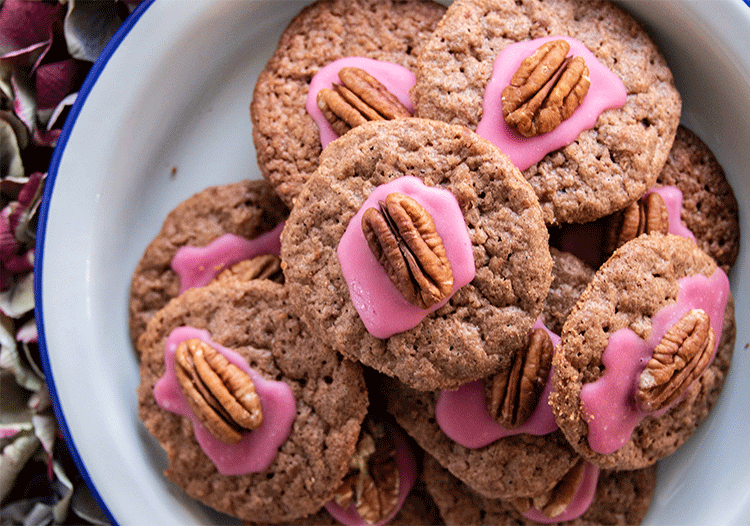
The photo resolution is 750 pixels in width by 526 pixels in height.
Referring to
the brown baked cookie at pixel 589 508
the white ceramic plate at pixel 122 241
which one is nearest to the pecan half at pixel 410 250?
the brown baked cookie at pixel 589 508

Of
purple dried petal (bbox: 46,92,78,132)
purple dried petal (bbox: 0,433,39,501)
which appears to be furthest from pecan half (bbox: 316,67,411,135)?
purple dried petal (bbox: 0,433,39,501)

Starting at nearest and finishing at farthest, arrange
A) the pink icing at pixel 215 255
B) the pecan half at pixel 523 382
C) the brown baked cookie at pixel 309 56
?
the pecan half at pixel 523 382 → the brown baked cookie at pixel 309 56 → the pink icing at pixel 215 255

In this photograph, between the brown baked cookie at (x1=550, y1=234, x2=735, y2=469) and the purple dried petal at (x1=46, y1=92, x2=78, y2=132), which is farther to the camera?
the purple dried petal at (x1=46, y1=92, x2=78, y2=132)

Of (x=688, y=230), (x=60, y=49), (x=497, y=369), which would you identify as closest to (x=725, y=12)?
(x=688, y=230)

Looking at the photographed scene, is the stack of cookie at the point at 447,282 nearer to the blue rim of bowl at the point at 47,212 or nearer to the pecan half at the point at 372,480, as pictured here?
the pecan half at the point at 372,480

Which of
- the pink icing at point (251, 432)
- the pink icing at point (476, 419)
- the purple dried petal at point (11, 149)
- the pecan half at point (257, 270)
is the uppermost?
the pink icing at point (476, 419)

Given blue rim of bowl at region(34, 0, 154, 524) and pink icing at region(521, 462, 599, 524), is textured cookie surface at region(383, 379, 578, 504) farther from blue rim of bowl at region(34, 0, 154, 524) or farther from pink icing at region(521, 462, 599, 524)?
blue rim of bowl at region(34, 0, 154, 524)
